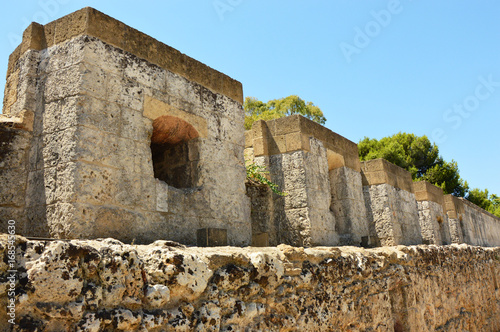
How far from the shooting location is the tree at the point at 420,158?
73.4 ft

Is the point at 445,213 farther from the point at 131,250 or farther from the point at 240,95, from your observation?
the point at 131,250

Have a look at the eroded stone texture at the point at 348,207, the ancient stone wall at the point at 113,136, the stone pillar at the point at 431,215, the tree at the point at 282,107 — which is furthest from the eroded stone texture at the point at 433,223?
the tree at the point at 282,107

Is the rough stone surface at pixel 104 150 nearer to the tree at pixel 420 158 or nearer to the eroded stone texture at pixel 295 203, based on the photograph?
the eroded stone texture at pixel 295 203

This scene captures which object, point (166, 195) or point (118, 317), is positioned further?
point (166, 195)

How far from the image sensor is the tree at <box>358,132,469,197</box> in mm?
22375

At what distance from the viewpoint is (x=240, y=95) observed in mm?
4648

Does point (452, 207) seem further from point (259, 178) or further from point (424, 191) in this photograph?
point (259, 178)

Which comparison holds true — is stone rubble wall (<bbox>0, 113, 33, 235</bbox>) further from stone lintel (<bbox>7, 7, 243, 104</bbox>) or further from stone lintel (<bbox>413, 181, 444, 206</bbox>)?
stone lintel (<bbox>413, 181, 444, 206</bbox>)

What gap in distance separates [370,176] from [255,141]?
290cm

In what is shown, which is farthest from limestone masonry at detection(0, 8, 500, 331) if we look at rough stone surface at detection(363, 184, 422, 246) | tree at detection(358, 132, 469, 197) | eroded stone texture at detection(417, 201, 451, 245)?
tree at detection(358, 132, 469, 197)

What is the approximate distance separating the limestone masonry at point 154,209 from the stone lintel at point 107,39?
1 centimetres

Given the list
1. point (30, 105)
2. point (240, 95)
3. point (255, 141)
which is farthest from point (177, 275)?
point (255, 141)

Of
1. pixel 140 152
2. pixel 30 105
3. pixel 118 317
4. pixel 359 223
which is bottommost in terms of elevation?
pixel 118 317

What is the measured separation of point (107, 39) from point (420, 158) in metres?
22.9
